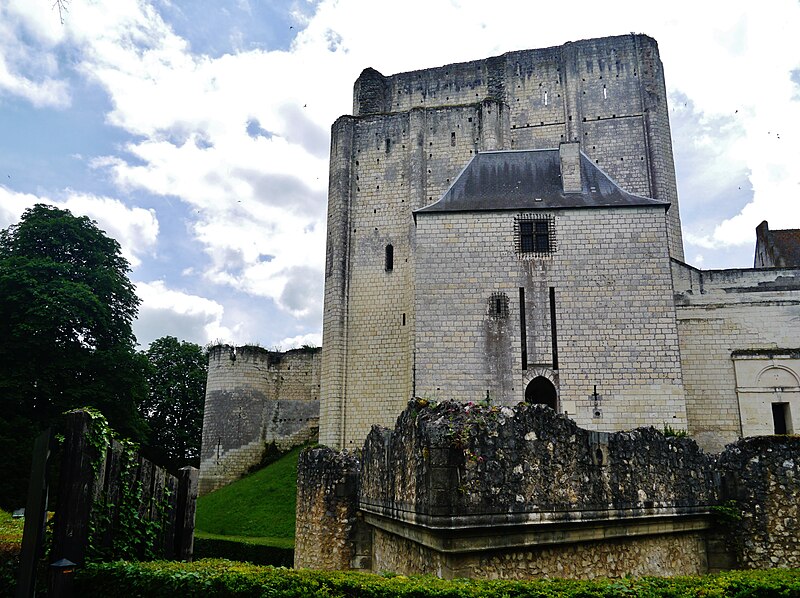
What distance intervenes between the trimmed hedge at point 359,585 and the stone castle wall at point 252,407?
27.6 metres

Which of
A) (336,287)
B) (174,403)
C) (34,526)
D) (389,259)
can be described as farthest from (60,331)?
(34,526)

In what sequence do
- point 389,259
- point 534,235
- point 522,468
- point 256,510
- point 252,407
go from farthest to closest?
point 252,407 → point 389,259 → point 256,510 → point 534,235 → point 522,468

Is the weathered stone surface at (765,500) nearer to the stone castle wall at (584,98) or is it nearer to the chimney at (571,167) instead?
the chimney at (571,167)

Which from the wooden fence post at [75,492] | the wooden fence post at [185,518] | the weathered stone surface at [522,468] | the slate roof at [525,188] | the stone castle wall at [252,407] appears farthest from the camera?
the stone castle wall at [252,407]

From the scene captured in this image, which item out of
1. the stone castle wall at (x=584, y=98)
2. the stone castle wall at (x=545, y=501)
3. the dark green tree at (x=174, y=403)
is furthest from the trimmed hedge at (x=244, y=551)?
the dark green tree at (x=174, y=403)

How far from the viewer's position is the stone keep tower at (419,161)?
28.3 metres

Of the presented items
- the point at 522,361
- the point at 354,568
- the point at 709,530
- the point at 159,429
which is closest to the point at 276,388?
→ the point at 159,429

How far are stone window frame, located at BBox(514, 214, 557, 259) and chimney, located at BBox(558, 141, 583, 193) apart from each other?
1.76m

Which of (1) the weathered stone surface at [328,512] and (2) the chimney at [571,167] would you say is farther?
(2) the chimney at [571,167]

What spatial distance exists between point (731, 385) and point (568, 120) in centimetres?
1461

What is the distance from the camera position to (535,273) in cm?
2091

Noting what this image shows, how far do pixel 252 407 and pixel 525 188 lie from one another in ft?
64.9

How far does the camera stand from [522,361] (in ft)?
65.8

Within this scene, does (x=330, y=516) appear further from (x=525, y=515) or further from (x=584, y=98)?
(x=584, y=98)
